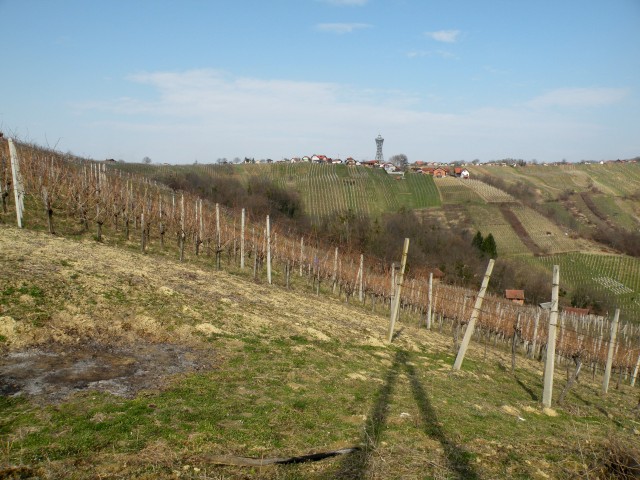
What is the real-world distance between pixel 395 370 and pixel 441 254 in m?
52.1

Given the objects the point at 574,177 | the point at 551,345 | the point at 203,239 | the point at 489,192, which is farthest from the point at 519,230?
the point at 551,345

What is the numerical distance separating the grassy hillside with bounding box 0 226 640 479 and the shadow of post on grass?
24 mm

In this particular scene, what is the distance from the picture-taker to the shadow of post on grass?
452 centimetres

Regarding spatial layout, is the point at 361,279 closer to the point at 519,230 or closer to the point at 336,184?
the point at 519,230

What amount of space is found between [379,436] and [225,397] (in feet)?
7.17

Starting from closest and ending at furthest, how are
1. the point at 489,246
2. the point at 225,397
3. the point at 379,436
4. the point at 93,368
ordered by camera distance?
the point at 379,436 → the point at 225,397 → the point at 93,368 → the point at 489,246

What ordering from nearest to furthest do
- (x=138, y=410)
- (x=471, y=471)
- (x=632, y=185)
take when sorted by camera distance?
(x=471, y=471) < (x=138, y=410) < (x=632, y=185)

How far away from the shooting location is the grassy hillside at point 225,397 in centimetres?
446

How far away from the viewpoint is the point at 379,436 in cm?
537

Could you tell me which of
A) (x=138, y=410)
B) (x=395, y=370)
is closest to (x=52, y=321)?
(x=138, y=410)

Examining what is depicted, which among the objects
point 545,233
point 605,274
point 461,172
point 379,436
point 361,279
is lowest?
point 605,274

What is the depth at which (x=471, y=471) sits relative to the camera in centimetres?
478

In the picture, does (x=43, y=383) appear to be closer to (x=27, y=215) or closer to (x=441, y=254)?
(x=27, y=215)

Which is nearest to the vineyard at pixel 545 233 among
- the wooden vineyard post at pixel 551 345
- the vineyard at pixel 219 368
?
the vineyard at pixel 219 368
